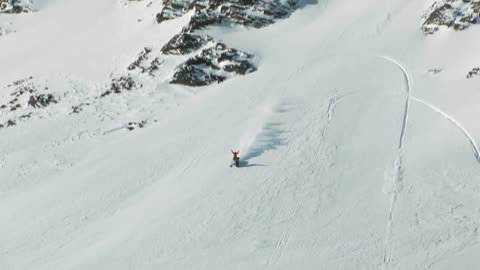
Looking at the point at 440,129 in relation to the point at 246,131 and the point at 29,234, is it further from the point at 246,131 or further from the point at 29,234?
the point at 29,234

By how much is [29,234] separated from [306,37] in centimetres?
2065

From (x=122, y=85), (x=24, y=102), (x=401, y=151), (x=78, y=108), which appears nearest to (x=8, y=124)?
(x=24, y=102)

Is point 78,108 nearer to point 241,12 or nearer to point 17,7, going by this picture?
point 241,12

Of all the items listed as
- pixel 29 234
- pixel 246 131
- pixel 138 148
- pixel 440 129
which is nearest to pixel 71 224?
pixel 29 234

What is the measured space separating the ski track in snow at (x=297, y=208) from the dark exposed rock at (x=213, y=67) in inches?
245

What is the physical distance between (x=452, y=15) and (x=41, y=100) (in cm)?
2543

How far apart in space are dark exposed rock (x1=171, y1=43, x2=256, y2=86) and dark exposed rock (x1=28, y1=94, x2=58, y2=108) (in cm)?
781

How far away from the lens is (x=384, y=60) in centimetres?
3909

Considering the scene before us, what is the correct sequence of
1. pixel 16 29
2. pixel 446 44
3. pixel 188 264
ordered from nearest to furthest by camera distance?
pixel 188 264
pixel 446 44
pixel 16 29

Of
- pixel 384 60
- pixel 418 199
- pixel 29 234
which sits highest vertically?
pixel 384 60

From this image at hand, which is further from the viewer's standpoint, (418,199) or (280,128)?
(280,128)

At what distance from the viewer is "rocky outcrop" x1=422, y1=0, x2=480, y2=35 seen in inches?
1535

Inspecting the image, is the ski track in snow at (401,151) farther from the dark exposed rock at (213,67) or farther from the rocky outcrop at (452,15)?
the dark exposed rock at (213,67)

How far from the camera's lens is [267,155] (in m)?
33.3
